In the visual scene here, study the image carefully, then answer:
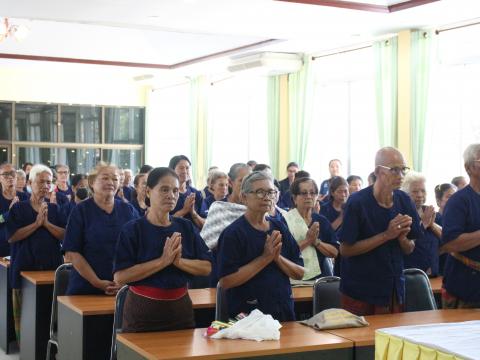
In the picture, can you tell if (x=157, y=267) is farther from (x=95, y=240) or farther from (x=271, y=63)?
(x=271, y=63)

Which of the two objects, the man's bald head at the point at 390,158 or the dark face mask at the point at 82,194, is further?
the dark face mask at the point at 82,194

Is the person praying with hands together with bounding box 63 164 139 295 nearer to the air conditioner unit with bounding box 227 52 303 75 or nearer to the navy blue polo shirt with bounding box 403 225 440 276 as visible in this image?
the navy blue polo shirt with bounding box 403 225 440 276

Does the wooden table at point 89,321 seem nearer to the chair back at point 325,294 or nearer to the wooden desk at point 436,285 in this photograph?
the chair back at point 325,294

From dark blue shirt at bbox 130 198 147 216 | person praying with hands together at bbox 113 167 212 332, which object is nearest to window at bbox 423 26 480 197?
dark blue shirt at bbox 130 198 147 216

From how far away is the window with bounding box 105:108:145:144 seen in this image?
1709 cm

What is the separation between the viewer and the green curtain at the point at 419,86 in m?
9.69

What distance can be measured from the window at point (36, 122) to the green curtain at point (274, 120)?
549 cm

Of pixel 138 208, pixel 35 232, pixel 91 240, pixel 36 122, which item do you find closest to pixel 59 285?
pixel 91 240

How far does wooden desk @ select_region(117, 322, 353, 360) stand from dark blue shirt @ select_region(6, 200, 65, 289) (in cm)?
278

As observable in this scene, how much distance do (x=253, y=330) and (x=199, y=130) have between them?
39.5ft

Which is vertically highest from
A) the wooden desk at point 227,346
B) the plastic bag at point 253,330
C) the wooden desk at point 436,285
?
the plastic bag at point 253,330

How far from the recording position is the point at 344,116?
39.9ft

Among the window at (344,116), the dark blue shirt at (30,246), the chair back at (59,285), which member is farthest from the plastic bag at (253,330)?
the window at (344,116)

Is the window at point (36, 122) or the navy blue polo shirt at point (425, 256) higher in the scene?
the window at point (36, 122)
